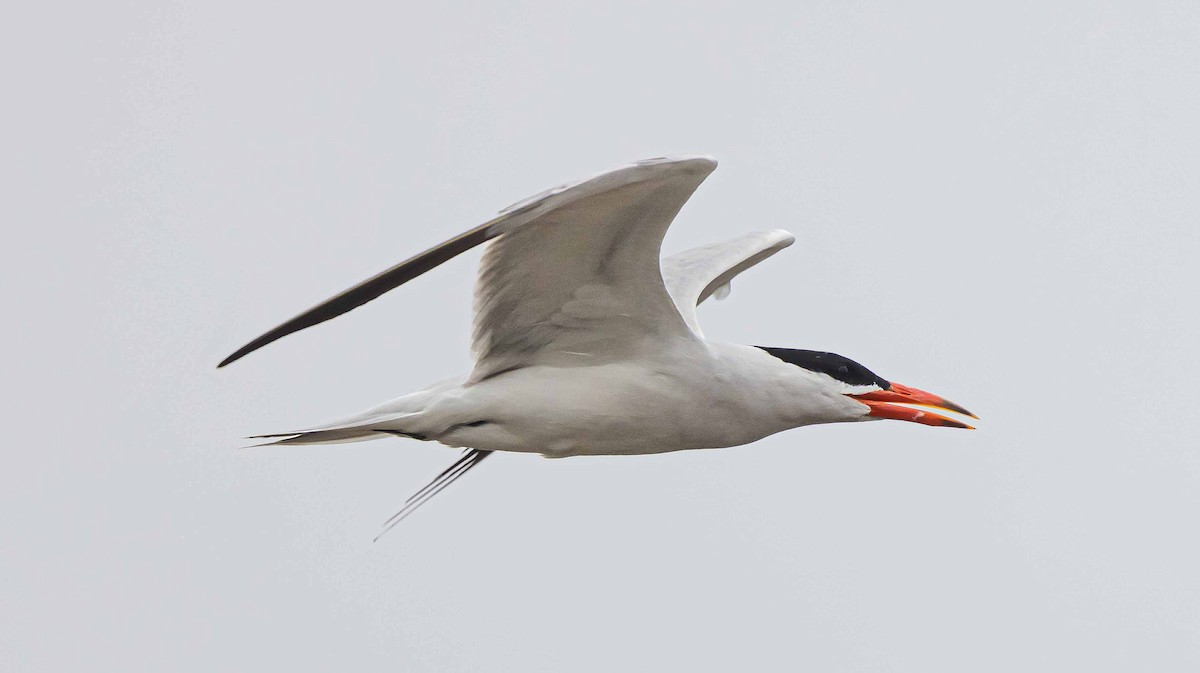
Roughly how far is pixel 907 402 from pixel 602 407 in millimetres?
1587

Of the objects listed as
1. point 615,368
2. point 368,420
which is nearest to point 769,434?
point 615,368

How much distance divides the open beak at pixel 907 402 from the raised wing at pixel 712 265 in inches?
42.8

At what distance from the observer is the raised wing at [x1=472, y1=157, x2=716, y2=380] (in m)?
7.11

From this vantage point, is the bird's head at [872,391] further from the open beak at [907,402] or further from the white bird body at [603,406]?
the white bird body at [603,406]

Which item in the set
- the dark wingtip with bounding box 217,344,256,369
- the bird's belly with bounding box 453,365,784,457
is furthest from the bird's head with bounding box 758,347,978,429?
the dark wingtip with bounding box 217,344,256,369

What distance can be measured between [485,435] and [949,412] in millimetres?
2360

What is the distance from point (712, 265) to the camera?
10258 millimetres

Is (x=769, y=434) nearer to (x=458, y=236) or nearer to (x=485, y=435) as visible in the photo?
(x=485, y=435)

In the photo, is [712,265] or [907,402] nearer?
[907,402]

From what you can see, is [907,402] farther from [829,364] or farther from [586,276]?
[586,276]

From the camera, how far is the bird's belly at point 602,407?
810cm

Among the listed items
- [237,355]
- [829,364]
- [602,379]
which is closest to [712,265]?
[829,364]

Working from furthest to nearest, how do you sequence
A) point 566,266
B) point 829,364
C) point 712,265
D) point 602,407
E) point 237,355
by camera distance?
1. point 712,265
2. point 829,364
3. point 602,407
4. point 566,266
5. point 237,355

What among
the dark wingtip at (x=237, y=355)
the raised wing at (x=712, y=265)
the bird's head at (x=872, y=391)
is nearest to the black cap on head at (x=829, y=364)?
the bird's head at (x=872, y=391)
